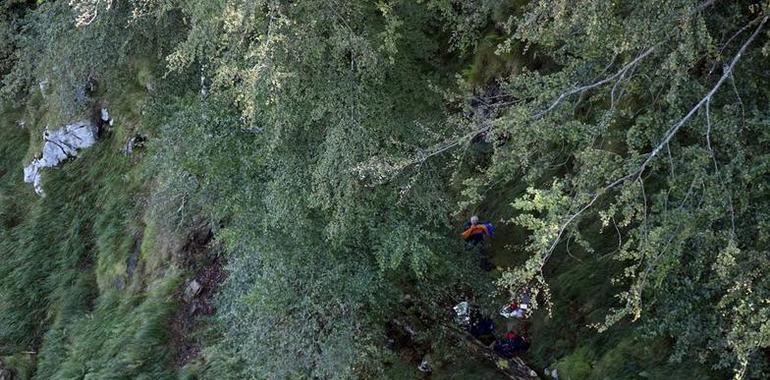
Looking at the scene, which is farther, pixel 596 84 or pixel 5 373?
pixel 5 373

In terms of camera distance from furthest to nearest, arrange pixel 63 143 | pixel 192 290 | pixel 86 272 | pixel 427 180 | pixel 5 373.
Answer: pixel 63 143, pixel 86 272, pixel 5 373, pixel 192 290, pixel 427 180

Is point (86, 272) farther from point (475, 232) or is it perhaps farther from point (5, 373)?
point (475, 232)

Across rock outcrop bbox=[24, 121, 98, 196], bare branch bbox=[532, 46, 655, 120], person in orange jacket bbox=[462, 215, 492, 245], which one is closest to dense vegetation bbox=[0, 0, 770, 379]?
bare branch bbox=[532, 46, 655, 120]

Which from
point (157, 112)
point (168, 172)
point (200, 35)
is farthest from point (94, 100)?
point (200, 35)

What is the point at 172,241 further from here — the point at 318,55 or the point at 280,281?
the point at 318,55

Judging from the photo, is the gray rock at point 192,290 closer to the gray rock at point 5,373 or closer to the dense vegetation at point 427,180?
the dense vegetation at point 427,180

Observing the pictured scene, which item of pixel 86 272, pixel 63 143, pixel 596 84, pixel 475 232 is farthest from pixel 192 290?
pixel 596 84

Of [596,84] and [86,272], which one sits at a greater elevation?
[596,84]
